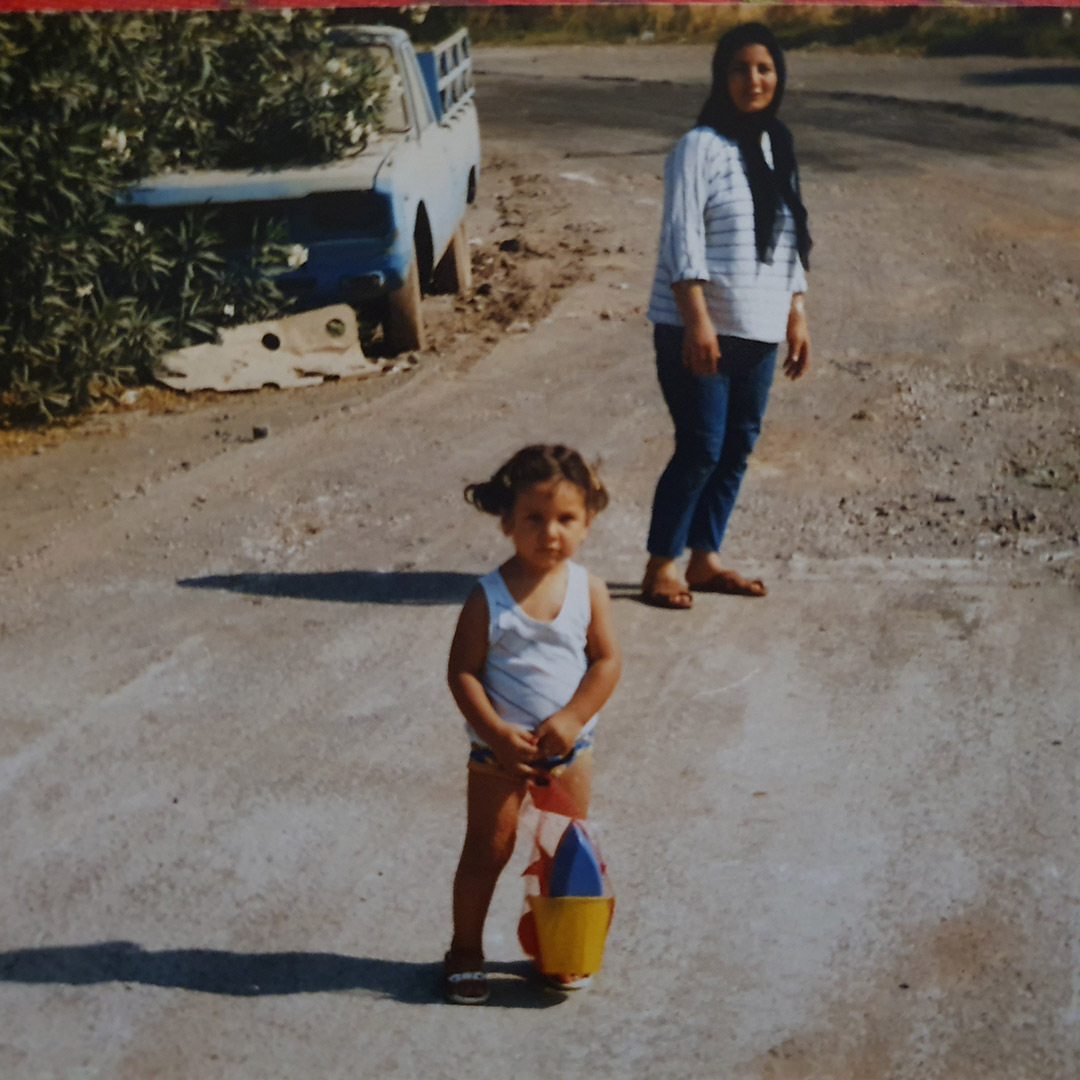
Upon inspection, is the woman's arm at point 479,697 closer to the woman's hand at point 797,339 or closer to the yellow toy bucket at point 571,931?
the yellow toy bucket at point 571,931

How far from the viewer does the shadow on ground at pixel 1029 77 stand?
18.8 m

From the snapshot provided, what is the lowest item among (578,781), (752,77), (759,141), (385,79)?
(578,781)

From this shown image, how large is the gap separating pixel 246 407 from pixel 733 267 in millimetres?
3762

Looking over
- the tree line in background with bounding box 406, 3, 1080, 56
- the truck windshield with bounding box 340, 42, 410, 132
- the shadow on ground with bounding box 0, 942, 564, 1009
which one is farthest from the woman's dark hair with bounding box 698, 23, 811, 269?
the tree line in background with bounding box 406, 3, 1080, 56

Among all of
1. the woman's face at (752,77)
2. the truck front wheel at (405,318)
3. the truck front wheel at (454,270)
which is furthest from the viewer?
the truck front wheel at (454,270)

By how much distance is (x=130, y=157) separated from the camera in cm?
806

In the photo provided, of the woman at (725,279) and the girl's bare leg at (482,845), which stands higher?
the woman at (725,279)

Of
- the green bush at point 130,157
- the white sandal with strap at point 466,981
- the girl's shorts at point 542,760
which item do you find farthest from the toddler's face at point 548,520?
the green bush at point 130,157

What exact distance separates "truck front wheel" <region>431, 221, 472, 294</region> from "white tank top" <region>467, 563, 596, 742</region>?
7360mm

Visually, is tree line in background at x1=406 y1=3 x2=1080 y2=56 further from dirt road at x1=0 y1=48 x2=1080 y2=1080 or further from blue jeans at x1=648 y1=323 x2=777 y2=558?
blue jeans at x1=648 y1=323 x2=777 y2=558

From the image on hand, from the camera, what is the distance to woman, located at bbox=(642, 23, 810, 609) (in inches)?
188

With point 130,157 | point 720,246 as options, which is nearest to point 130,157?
point 130,157

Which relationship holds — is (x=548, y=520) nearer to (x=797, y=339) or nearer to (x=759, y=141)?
(x=759, y=141)

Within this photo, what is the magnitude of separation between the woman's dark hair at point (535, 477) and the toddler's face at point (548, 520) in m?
0.02
